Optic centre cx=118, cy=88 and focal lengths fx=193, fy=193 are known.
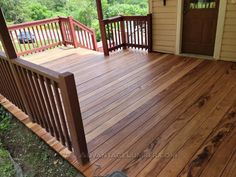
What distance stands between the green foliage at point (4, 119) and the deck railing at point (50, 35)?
9.79 feet

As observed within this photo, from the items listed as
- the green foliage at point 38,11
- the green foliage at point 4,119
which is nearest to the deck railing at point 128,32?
the green foliage at point 4,119

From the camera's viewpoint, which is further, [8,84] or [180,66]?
[180,66]

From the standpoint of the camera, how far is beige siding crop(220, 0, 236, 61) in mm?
3677

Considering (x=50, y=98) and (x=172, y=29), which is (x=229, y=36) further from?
(x=50, y=98)

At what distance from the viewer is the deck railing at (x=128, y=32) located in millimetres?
4871

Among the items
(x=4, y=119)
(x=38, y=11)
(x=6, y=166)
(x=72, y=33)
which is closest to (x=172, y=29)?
(x=72, y=33)

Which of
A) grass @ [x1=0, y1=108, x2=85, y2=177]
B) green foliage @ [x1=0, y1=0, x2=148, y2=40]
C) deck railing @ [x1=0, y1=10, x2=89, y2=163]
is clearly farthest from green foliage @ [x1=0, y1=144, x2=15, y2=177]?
green foliage @ [x1=0, y1=0, x2=148, y2=40]

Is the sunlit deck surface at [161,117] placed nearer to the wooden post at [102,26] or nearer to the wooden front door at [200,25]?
the wooden front door at [200,25]

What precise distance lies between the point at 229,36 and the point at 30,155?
4.07m

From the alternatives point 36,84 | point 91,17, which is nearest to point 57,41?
point 36,84

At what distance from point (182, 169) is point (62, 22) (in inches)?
227

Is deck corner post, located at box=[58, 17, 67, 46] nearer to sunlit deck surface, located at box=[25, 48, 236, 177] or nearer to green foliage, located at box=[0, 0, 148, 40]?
sunlit deck surface, located at box=[25, 48, 236, 177]

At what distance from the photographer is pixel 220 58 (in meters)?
4.14

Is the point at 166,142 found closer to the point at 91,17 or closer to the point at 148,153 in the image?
the point at 148,153
